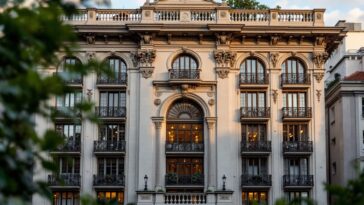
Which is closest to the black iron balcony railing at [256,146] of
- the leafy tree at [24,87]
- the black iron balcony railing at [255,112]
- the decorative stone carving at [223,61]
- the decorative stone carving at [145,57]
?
the black iron balcony railing at [255,112]

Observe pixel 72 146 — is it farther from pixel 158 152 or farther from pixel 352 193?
pixel 352 193

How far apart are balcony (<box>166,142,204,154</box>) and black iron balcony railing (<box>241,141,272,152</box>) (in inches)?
119

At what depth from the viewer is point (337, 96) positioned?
2430 inches

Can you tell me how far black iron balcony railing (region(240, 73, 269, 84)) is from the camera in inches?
2152

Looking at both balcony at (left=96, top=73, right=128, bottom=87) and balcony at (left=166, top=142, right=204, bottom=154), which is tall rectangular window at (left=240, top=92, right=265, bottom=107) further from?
balcony at (left=96, top=73, right=128, bottom=87)

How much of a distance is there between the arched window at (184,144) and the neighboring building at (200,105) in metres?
0.07

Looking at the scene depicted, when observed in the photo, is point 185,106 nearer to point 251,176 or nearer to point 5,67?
point 251,176

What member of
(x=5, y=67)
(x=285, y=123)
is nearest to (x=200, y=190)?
(x=285, y=123)

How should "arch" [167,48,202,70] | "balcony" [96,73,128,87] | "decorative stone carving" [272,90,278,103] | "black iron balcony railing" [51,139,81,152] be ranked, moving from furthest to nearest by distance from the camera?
"arch" [167,48,202,70], "decorative stone carving" [272,90,278,103], "balcony" [96,73,128,87], "black iron balcony railing" [51,139,81,152]

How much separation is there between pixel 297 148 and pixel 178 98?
932cm

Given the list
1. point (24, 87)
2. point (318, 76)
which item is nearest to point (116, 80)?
point (318, 76)

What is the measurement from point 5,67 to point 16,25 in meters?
0.64

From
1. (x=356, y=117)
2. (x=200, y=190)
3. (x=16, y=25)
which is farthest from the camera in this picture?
(x=356, y=117)

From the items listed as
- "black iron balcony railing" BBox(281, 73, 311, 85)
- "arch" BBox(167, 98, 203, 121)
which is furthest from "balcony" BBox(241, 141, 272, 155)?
"black iron balcony railing" BBox(281, 73, 311, 85)
